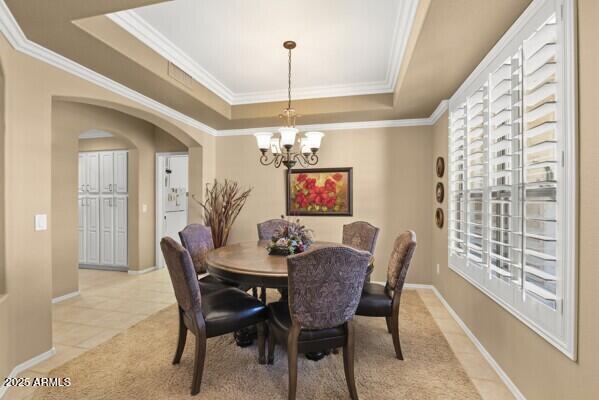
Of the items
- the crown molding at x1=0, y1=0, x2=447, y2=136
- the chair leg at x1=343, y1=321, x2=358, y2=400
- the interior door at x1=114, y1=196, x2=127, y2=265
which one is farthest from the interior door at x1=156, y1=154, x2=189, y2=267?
the chair leg at x1=343, y1=321, x2=358, y2=400

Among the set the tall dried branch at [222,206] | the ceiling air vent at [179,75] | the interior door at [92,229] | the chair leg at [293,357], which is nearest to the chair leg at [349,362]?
the chair leg at [293,357]

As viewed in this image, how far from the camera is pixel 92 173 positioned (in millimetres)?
5477

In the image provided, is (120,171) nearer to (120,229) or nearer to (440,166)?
Answer: (120,229)

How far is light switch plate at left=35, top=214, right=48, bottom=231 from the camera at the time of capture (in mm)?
2354

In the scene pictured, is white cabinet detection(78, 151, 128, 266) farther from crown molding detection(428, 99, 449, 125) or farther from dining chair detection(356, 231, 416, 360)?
crown molding detection(428, 99, 449, 125)

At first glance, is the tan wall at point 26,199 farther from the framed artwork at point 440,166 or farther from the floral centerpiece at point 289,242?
the framed artwork at point 440,166

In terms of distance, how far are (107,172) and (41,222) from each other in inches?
131

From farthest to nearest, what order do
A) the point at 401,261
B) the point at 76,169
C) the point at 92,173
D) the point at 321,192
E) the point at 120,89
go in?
the point at 92,173, the point at 321,192, the point at 76,169, the point at 120,89, the point at 401,261

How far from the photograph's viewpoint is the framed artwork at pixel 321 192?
4.55 meters

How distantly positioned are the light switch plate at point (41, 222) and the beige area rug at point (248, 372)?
1.06 metres

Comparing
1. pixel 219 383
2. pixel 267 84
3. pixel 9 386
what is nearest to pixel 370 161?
pixel 267 84

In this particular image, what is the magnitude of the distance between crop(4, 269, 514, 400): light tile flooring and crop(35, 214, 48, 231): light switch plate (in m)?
1.04

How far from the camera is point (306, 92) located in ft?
13.4

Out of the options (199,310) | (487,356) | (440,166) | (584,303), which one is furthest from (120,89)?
(487,356)
